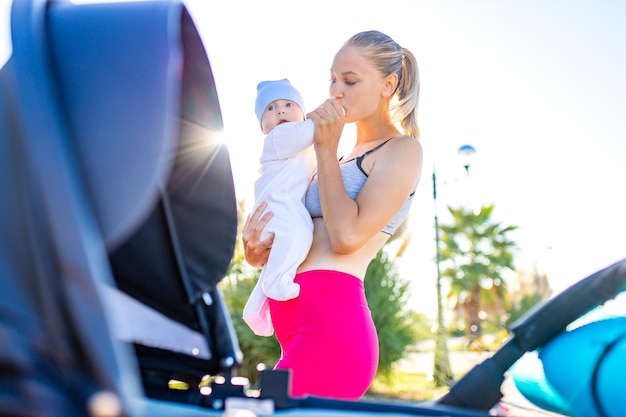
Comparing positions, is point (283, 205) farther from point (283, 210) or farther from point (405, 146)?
point (405, 146)

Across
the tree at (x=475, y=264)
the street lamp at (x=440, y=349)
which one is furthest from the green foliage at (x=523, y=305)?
the street lamp at (x=440, y=349)

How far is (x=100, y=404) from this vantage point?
3.27 ft

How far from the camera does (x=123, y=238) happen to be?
142cm

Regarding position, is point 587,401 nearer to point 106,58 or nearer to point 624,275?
point 624,275

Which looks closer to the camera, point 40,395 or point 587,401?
point 40,395

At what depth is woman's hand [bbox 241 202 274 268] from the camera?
2322mm

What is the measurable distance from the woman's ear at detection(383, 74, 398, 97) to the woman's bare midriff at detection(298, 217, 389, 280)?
519 millimetres

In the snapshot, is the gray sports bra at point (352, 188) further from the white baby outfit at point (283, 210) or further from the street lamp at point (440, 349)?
the street lamp at point (440, 349)

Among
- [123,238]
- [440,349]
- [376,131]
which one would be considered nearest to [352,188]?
[376,131]

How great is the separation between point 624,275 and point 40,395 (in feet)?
3.54

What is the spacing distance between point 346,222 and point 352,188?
0.25 metres

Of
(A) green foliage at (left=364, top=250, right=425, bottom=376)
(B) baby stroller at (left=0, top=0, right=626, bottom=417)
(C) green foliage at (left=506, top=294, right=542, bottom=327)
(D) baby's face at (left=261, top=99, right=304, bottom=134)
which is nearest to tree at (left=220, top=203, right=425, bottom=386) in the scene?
(A) green foliage at (left=364, top=250, right=425, bottom=376)

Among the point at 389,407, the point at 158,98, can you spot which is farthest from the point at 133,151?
the point at 389,407

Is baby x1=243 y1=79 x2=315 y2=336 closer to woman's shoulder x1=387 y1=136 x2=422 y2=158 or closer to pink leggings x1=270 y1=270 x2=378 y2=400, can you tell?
pink leggings x1=270 y1=270 x2=378 y2=400
